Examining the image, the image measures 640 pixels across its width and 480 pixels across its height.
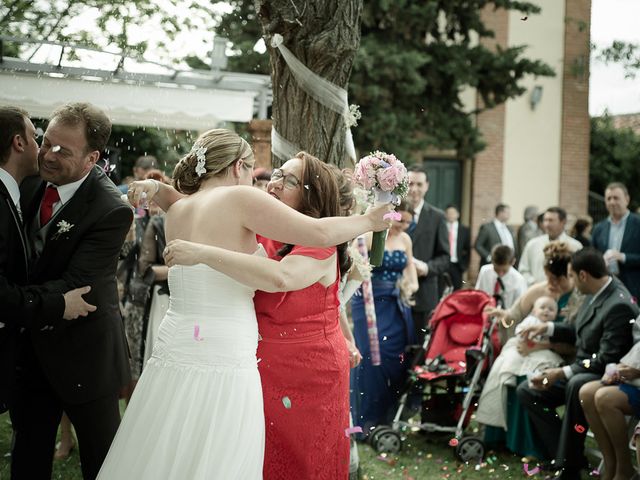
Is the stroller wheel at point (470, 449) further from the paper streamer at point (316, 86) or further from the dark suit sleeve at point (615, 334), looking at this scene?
the paper streamer at point (316, 86)

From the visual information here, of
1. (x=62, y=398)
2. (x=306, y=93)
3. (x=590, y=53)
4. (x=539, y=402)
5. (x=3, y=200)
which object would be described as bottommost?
(x=539, y=402)

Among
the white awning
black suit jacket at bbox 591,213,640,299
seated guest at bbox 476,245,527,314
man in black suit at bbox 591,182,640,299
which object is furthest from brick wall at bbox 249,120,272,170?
black suit jacket at bbox 591,213,640,299

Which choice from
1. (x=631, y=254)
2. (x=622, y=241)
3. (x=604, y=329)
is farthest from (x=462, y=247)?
(x=604, y=329)

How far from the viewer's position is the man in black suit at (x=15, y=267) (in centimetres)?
344

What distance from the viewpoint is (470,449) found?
19.5 ft

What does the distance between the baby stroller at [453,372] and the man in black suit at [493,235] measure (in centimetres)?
526

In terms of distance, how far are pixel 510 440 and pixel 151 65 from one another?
20.1 feet

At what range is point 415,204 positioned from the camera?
7.79 metres

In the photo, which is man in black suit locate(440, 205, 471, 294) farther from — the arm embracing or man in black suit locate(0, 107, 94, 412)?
man in black suit locate(0, 107, 94, 412)

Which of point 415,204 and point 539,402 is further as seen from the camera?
point 415,204

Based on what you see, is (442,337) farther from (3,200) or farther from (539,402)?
(3,200)

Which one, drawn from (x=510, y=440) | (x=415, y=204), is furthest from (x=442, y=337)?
(x=415, y=204)

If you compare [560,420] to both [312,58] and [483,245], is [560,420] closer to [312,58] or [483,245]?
[312,58]

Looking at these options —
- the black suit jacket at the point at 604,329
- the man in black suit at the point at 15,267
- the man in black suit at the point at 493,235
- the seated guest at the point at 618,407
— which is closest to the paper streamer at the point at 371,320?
the black suit jacket at the point at 604,329
